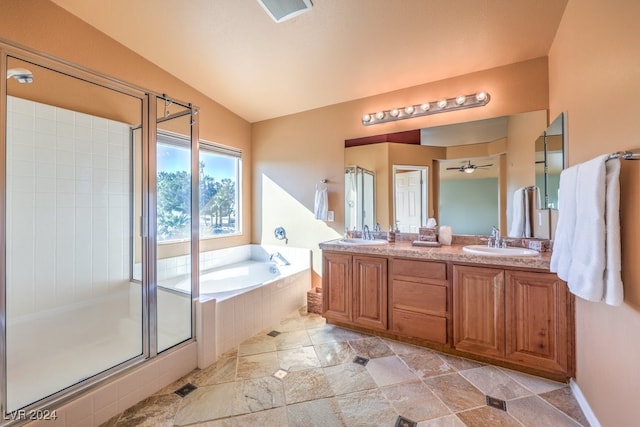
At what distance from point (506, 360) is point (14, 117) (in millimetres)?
3905

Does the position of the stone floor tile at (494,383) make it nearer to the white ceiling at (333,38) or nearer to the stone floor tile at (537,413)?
the stone floor tile at (537,413)

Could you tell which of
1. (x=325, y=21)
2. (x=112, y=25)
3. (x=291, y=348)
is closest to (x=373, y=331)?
(x=291, y=348)

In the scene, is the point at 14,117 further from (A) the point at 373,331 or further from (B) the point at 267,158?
(A) the point at 373,331

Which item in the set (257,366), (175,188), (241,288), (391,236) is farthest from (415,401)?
(175,188)

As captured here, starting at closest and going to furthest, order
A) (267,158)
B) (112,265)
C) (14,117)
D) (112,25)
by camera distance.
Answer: (14,117) → (112,25) → (112,265) → (267,158)

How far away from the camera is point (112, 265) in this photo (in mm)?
2518

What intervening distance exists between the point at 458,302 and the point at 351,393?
1050mm

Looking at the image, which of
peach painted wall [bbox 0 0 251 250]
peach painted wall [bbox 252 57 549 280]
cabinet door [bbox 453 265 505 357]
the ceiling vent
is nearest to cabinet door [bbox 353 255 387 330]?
cabinet door [bbox 453 265 505 357]

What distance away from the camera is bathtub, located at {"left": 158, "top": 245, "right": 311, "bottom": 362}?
7.15ft

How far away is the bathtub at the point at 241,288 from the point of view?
7.15 feet

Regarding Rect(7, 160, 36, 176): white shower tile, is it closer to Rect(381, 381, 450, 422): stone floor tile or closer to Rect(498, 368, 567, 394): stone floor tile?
Rect(381, 381, 450, 422): stone floor tile

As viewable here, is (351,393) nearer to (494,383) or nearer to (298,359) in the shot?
(298,359)

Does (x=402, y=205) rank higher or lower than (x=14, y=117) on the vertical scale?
lower

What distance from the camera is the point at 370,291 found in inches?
97.5
